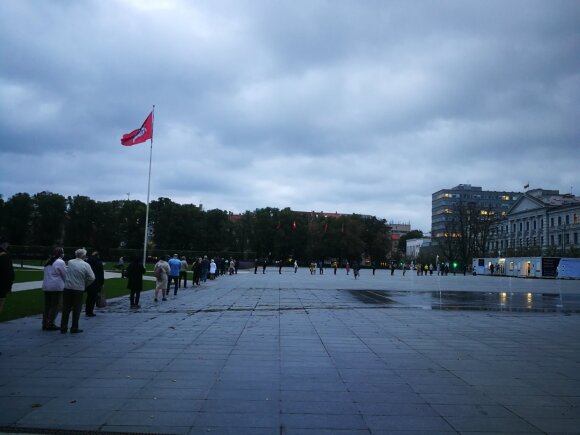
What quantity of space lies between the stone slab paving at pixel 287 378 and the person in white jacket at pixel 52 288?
0.46m

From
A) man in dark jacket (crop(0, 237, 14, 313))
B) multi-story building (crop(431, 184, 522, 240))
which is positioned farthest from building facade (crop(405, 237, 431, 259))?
man in dark jacket (crop(0, 237, 14, 313))

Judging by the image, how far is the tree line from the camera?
97062 mm

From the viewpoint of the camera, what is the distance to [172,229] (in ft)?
327

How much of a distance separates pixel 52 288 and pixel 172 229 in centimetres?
9103

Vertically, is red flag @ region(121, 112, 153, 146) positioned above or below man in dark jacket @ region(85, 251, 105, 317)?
above

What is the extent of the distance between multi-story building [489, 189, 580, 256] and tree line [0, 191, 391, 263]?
117 ft

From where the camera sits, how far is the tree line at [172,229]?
97062 mm

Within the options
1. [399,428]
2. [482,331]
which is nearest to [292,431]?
[399,428]

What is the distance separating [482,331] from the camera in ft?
39.2

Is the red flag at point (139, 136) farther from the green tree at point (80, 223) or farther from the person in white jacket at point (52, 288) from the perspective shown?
the green tree at point (80, 223)

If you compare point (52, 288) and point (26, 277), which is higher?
point (52, 288)

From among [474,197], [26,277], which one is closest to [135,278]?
[26,277]

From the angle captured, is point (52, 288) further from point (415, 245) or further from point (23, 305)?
point (415, 245)

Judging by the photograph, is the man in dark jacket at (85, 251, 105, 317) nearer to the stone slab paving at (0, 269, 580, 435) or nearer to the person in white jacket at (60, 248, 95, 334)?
the stone slab paving at (0, 269, 580, 435)
